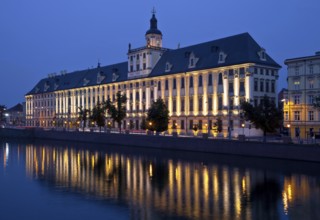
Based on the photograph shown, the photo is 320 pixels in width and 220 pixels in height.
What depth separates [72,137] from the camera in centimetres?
9556

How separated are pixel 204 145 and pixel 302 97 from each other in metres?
19.4

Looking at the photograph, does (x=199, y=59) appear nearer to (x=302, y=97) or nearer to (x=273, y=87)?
(x=273, y=87)

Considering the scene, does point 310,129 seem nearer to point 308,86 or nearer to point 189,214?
point 308,86

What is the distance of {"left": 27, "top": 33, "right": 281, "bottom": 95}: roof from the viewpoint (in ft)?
247

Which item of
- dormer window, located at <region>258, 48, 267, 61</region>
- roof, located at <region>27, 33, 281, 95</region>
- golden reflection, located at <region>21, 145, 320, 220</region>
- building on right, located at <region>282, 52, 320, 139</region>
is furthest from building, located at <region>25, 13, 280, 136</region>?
golden reflection, located at <region>21, 145, 320, 220</region>

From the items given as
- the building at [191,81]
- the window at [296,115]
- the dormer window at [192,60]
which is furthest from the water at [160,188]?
the dormer window at [192,60]

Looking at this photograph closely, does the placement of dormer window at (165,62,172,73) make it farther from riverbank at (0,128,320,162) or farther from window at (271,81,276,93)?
window at (271,81,276,93)

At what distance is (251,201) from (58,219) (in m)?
14.1

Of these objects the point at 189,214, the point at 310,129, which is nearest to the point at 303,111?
the point at 310,129

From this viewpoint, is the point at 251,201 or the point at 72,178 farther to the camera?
the point at 72,178

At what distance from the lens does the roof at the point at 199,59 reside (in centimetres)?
7544

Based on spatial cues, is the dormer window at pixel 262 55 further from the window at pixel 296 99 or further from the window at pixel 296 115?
the window at pixel 296 115

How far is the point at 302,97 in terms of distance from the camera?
221 feet

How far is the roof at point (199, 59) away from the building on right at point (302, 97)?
296 inches
